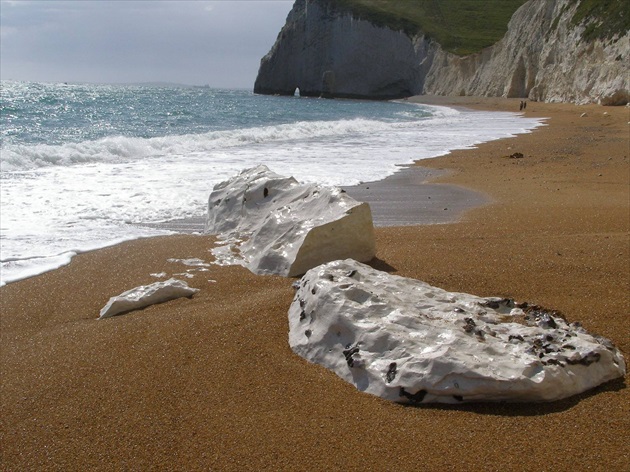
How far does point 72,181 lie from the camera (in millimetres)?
10125

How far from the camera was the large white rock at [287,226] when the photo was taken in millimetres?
4676

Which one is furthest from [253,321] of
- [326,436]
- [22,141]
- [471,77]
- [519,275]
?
[471,77]

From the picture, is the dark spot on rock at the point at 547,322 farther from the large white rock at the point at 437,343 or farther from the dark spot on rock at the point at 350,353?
the dark spot on rock at the point at 350,353

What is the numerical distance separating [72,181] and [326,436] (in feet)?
28.4

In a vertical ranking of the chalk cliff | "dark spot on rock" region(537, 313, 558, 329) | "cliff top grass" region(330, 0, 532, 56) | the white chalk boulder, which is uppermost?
"cliff top grass" region(330, 0, 532, 56)

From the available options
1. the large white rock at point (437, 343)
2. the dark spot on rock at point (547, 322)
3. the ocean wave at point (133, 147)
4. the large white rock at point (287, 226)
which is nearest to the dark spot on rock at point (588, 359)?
the large white rock at point (437, 343)

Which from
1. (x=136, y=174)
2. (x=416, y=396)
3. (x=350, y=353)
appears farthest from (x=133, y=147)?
(x=416, y=396)

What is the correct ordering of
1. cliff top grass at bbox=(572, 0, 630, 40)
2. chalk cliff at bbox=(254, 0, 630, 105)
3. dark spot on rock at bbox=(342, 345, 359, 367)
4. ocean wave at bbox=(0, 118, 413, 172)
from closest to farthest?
dark spot on rock at bbox=(342, 345, 359, 367)
ocean wave at bbox=(0, 118, 413, 172)
cliff top grass at bbox=(572, 0, 630, 40)
chalk cliff at bbox=(254, 0, 630, 105)

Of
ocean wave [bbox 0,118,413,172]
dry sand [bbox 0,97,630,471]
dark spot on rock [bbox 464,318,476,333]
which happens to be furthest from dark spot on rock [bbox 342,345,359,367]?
ocean wave [bbox 0,118,413,172]

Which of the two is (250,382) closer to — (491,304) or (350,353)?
(350,353)

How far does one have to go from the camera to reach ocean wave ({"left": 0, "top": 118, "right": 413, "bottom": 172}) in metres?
12.5

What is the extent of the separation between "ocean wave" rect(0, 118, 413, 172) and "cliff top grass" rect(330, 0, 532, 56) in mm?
51533

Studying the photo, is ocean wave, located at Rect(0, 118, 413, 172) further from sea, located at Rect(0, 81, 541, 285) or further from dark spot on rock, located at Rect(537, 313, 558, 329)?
dark spot on rock, located at Rect(537, 313, 558, 329)

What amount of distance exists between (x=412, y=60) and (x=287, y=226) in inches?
2926
